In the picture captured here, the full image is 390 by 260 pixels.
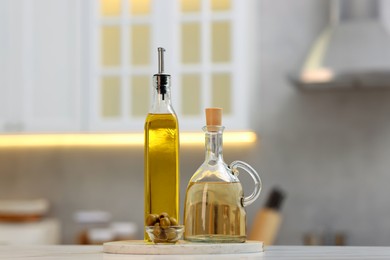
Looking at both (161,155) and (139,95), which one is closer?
(161,155)

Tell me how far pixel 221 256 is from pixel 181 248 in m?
0.07

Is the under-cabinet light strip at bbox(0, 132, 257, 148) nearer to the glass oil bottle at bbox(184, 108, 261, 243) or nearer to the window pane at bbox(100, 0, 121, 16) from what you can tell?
the window pane at bbox(100, 0, 121, 16)

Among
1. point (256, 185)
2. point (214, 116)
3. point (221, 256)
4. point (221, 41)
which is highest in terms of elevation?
point (221, 41)

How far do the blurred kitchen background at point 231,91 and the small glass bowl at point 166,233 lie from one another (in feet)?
7.87

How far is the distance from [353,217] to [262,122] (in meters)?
0.62

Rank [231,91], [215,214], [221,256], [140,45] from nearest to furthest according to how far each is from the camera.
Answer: [221,256]
[215,214]
[231,91]
[140,45]

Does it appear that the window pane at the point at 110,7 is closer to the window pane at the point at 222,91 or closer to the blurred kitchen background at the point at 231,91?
the blurred kitchen background at the point at 231,91

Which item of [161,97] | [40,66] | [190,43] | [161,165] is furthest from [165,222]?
[40,66]

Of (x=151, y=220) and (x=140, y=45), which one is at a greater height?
(x=140, y=45)

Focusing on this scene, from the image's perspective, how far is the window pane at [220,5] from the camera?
411 cm

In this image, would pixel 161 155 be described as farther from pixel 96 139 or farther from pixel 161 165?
pixel 96 139

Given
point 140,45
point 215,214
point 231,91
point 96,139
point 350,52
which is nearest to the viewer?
point 215,214

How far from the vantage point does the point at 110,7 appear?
4238mm

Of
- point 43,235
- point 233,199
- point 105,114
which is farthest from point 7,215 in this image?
point 233,199
